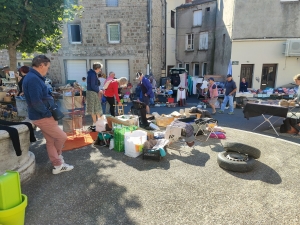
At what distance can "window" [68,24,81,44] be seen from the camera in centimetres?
1498

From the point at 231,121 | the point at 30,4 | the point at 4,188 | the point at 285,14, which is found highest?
the point at 285,14

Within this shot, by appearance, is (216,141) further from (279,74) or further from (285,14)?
(285,14)

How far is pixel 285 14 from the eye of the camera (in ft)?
45.5

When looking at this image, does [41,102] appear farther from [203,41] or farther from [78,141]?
[203,41]

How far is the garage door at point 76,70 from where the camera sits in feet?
50.9

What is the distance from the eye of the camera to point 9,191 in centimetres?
241

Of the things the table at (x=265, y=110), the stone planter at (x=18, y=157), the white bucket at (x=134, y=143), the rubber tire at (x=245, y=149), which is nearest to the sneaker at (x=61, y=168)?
the stone planter at (x=18, y=157)

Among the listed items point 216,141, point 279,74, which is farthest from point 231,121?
point 279,74

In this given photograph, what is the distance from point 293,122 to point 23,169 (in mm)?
7484

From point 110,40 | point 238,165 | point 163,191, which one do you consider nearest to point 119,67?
point 110,40

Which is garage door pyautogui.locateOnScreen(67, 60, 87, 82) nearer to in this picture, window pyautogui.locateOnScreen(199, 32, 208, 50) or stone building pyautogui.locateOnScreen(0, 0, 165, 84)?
stone building pyautogui.locateOnScreen(0, 0, 165, 84)

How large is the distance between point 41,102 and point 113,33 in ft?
41.6

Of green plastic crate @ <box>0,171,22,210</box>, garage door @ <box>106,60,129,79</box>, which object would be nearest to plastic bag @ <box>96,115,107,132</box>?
green plastic crate @ <box>0,171,22,210</box>

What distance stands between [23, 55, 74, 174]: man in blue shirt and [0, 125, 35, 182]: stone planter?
43 centimetres
